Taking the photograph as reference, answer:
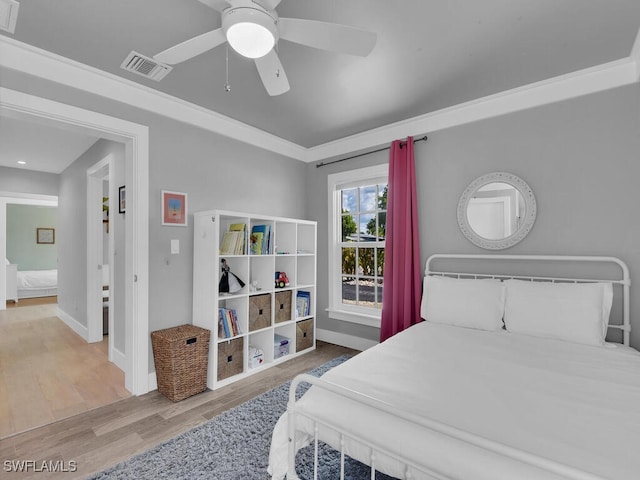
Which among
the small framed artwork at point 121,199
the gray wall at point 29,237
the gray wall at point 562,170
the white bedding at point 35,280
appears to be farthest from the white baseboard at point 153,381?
the gray wall at point 29,237

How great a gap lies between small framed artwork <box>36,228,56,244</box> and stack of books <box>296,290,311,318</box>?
8.00 m

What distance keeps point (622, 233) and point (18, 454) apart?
4.18 m

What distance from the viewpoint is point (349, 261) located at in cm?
384

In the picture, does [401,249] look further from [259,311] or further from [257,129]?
[257,129]

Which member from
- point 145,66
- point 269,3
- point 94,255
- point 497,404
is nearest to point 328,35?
point 269,3

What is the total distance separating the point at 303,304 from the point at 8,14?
3.17m

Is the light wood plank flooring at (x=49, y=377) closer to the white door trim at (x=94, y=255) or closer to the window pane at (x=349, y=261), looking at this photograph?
the white door trim at (x=94, y=255)

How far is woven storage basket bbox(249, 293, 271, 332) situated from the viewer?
296cm

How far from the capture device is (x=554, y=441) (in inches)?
40.0

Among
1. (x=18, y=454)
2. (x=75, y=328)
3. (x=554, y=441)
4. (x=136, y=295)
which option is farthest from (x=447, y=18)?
(x=75, y=328)

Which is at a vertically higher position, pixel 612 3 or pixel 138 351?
pixel 612 3

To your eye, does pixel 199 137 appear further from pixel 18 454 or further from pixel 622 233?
pixel 622 233

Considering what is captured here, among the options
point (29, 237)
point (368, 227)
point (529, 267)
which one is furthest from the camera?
point (29, 237)

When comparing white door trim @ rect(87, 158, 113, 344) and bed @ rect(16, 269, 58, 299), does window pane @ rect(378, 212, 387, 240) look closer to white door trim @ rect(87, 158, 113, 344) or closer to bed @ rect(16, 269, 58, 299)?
white door trim @ rect(87, 158, 113, 344)
